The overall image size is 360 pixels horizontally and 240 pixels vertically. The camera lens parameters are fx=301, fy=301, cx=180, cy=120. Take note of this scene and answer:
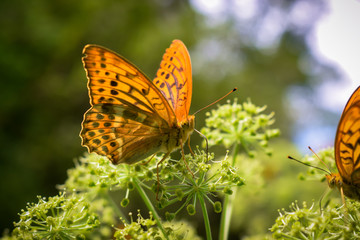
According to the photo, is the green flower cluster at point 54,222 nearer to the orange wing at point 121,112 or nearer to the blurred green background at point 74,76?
the orange wing at point 121,112

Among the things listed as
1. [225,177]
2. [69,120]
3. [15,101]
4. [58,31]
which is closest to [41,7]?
[58,31]

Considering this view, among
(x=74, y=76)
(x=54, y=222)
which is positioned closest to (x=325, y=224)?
(x=54, y=222)

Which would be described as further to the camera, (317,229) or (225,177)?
(225,177)

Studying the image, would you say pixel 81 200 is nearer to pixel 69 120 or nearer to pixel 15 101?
pixel 15 101

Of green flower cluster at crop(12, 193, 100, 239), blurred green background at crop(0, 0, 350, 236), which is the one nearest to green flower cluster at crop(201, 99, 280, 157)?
green flower cluster at crop(12, 193, 100, 239)

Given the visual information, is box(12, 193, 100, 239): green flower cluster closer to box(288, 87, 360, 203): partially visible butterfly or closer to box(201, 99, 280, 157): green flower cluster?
box(201, 99, 280, 157): green flower cluster

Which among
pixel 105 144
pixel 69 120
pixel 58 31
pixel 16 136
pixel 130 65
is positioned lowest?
pixel 105 144
